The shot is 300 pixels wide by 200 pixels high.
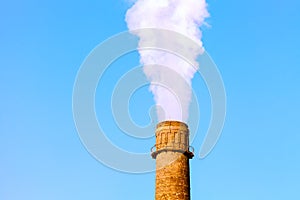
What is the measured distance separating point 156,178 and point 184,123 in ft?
15.5

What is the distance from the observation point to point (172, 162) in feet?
105

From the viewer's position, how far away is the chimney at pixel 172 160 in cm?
3117

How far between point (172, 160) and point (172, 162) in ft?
0.47

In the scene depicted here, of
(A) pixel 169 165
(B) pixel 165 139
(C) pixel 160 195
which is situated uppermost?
(B) pixel 165 139

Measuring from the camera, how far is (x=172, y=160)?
105 ft

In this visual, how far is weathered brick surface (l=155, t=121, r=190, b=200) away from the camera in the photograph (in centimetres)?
3116

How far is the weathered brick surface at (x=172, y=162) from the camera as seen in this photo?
31.2 m

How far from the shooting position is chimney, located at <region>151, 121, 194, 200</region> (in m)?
31.2

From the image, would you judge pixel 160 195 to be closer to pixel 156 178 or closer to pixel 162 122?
pixel 156 178

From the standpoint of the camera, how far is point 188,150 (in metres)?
33.2

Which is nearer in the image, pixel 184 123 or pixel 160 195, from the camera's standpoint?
pixel 160 195

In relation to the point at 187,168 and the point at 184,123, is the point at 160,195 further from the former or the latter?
the point at 184,123

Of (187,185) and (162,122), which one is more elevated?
(162,122)

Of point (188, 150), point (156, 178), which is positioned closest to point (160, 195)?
point (156, 178)
